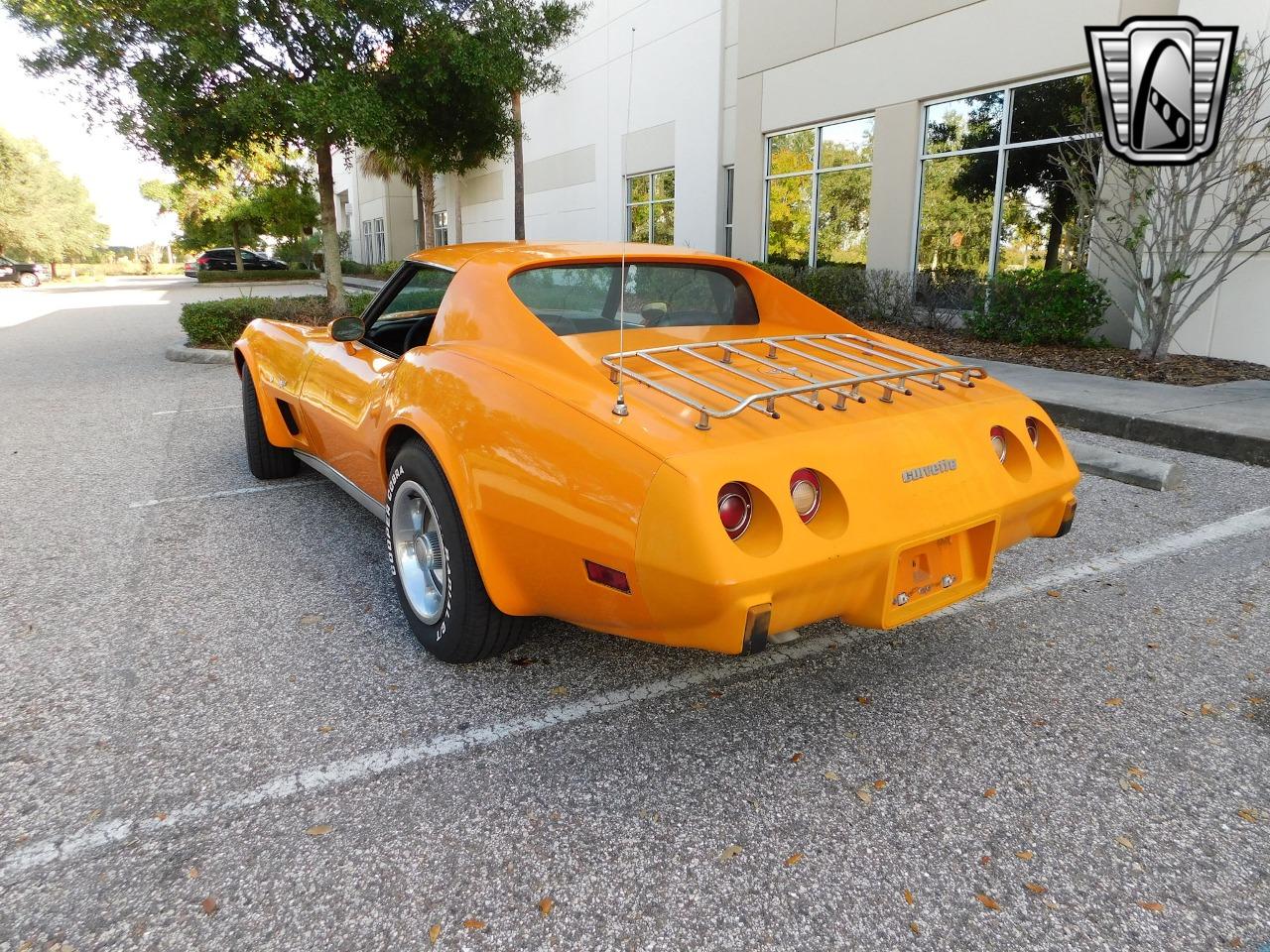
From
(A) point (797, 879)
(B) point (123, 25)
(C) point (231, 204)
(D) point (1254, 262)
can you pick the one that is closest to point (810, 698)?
(A) point (797, 879)

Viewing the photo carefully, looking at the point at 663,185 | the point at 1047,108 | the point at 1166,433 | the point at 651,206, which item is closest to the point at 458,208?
the point at 651,206

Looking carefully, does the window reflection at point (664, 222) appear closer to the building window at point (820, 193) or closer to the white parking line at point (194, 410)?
the building window at point (820, 193)

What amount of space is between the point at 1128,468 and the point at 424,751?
4.75 m

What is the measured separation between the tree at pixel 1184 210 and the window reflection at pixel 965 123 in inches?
71.9

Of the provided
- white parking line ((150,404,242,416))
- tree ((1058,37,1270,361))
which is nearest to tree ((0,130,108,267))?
white parking line ((150,404,242,416))

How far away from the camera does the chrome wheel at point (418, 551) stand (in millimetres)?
2998

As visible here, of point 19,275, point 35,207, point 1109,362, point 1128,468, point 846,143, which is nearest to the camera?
point 1128,468

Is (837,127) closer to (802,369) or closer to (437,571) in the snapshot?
(802,369)

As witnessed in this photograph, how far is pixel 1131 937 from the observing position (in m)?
1.82

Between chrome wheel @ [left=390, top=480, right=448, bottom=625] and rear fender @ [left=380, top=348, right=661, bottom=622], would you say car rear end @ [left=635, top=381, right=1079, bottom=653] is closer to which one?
rear fender @ [left=380, top=348, right=661, bottom=622]

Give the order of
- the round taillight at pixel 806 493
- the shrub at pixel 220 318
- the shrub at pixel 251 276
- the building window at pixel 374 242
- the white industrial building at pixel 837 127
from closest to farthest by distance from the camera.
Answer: the round taillight at pixel 806 493 → the white industrial building at pixel 837 127 → the shrub at pixel 220 318 → the shrub at pixel 251 276 → the building window at pixel 374 242

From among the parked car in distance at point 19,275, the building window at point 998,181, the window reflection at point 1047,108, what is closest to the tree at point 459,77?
the building window at point 998,181

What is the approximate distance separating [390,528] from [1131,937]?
2.56 m

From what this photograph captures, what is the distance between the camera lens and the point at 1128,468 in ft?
17.4
